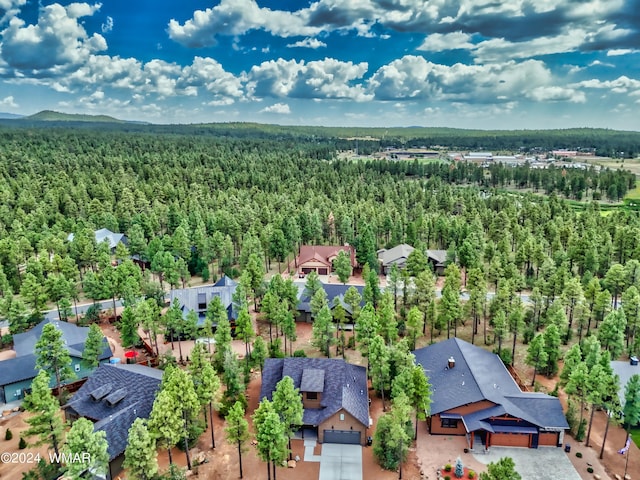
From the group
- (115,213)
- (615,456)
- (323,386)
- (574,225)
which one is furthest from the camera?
(115,213)

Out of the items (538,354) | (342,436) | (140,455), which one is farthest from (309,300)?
(140,455)

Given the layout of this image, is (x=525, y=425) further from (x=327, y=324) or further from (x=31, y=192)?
(x=31, y=192)

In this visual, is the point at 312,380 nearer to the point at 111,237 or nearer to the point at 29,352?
the point at 29,352

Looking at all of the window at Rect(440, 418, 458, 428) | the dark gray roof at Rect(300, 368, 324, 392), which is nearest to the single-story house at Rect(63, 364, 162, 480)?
the dark gray roof at Rect(300, 368, 324, 392)

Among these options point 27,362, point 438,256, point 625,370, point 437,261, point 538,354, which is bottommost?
point 27,362

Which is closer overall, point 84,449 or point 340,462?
point 84,449

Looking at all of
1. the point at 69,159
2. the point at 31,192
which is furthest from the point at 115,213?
the point at 69,159

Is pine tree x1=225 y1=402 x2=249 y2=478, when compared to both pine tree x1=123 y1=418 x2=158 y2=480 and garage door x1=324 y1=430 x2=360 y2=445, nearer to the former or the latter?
pine tree x1=123 y1=418 x2=158 y2=480
